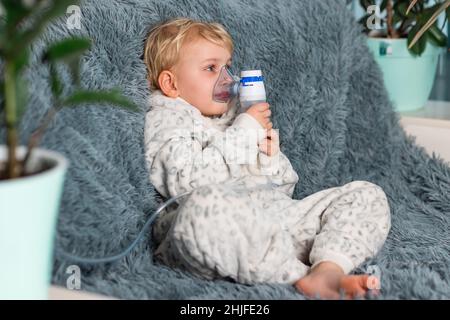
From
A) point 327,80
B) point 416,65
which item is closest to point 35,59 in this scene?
point 327,80

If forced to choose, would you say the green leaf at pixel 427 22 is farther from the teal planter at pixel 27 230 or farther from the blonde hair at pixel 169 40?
the teal planter at pixel 27 230

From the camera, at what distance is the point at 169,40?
1366 millimetres

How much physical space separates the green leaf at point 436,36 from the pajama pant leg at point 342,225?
760 millimetres

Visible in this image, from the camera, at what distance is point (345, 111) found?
166 cm

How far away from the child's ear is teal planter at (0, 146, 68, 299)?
0.58 meters

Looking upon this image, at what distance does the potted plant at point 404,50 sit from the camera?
1952 millimetres

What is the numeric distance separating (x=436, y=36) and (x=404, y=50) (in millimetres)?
95

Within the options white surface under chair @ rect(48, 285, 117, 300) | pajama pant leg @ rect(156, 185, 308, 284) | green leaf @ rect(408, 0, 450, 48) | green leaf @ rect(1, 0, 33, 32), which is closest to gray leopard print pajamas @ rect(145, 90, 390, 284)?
pajama pant leg @ rect(156, 185, 308, 284)

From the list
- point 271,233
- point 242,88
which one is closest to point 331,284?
point 271,233

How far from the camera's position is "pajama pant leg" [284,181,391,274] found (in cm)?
124

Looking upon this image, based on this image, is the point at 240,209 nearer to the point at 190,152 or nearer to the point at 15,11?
the point at 190,152

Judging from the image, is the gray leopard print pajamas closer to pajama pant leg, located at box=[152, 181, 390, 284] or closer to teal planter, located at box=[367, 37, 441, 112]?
pajama pant leg, located at box=[152, 181, 390, 284]

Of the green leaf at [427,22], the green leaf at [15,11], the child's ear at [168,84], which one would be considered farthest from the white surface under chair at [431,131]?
the green leaf at [15,11]

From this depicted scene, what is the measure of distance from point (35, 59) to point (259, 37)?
0.59m
